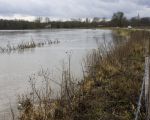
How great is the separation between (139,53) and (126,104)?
459 inches

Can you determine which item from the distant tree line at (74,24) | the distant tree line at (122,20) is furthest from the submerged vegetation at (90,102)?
the distant tree line at (122,20)

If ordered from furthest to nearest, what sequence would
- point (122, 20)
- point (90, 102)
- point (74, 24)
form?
point (74, 24), point (122, 20), point (90, 102)

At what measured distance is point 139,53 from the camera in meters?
19.8

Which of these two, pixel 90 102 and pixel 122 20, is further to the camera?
Result: pixel 122 20

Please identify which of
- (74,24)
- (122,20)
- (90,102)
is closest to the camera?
(90,102)

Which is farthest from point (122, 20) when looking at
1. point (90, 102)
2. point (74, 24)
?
point (90, 102)

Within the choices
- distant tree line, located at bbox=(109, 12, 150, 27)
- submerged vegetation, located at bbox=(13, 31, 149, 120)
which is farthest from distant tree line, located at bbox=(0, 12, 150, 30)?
submerged vegetation, located at bbox=(13, 31, 149, 120)

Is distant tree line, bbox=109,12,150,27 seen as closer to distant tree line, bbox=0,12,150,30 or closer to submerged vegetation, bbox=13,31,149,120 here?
distant tree line, bbox=0,12,150,30

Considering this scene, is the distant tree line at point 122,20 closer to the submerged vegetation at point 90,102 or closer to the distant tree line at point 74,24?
the distant tree line at point 74,24

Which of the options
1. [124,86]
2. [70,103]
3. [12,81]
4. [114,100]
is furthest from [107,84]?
[12,81]

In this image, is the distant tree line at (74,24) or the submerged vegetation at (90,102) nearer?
the submerged vegetation at (90,102)

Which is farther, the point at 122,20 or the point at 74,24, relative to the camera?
the point at 74,24

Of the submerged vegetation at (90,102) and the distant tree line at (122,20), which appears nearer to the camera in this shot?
the submerged vegetation at (90,102)

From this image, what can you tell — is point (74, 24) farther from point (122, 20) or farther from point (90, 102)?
point (90, 102)
